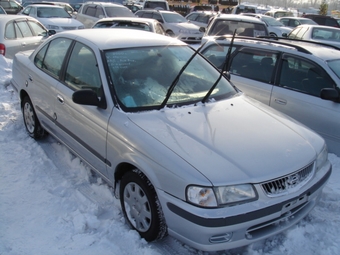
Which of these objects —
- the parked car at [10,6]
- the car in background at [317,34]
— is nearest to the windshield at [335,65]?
the car in background at [317,34]

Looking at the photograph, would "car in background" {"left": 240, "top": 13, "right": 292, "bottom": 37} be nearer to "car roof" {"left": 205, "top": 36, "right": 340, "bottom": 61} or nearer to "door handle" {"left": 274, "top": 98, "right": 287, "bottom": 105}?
"car roof" {"left": 205, "top": 36, "right": 340, "bottom": 61}

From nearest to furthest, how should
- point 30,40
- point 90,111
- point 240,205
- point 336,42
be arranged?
point 240,205 → point 90,111 → point 30,40 → point 336,42

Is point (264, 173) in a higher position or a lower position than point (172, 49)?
lower

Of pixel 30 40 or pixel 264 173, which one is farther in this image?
pixel 30 40

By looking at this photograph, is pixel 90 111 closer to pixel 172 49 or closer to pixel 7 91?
pixel 172 49

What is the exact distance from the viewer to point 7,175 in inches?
155

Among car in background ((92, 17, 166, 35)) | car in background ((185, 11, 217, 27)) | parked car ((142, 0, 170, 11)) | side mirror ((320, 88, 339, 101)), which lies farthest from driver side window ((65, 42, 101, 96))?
parked car ((142, 0, 170, 11))

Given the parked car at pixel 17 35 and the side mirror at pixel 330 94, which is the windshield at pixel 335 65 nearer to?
the side mirror at pixel 330 94

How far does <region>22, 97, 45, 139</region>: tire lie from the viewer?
4879mm

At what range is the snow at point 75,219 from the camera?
116 inches

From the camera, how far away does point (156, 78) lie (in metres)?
3.69

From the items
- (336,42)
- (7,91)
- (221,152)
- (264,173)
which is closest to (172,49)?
(221,152)

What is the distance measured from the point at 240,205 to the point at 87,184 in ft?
6.32

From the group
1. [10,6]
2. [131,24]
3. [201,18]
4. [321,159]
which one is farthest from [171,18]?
[321,159]
